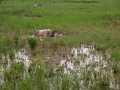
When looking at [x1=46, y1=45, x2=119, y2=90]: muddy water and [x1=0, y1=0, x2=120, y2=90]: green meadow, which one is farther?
[x1=46, y1=45, x2=119, y2=90]: muddy water

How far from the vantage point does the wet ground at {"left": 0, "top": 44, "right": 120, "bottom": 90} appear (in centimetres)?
493

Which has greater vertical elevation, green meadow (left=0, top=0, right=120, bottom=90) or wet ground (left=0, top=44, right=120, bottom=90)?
green meadow (left=0, top=0, right=120, bottom=90)

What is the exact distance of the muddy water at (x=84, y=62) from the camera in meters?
4.91

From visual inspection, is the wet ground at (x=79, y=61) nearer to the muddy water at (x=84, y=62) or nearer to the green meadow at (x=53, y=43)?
the muddy water at (x=84, y=62)

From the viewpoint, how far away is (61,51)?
283 inches

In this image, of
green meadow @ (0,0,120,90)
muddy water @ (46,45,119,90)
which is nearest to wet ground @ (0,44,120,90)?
muddy water @ (46,45,119,90)

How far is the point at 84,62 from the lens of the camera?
19.9ft

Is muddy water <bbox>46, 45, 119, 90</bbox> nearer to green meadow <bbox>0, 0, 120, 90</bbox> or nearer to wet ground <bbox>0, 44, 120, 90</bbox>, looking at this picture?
wet ground <bbox>0, 44, 120, 90</bbox>

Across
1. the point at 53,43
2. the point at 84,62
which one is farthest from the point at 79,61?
the point at 53,43

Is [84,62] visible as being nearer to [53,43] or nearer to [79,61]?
[79,61]

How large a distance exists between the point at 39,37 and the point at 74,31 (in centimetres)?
200

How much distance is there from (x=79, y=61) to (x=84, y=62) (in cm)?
15

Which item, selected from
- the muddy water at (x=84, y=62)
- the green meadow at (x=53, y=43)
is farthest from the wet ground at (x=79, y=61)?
the green meadow at (x=53, y=43)

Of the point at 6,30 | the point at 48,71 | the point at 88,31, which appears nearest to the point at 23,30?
the point at 6,30
